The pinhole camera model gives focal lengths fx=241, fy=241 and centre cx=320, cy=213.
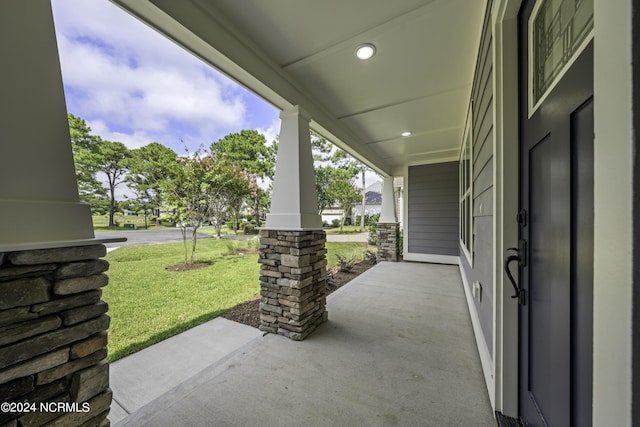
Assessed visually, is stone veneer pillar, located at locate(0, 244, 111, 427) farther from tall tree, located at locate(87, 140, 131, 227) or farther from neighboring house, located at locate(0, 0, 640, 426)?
tall tree, located at locate(87, 140, 131, 227)

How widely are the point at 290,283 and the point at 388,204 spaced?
494 centimetres

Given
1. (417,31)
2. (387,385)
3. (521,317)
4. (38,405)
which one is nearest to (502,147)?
(521,317)

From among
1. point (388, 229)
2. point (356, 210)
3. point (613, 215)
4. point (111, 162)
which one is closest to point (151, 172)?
point (111, 162)

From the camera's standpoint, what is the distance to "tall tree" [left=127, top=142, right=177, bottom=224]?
180 inches

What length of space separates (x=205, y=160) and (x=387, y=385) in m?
5.50

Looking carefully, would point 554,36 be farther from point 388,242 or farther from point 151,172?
point 151,172

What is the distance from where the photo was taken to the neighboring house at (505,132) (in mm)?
421

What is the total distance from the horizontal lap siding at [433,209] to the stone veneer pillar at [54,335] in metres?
6.40

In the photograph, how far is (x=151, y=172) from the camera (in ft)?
16.5

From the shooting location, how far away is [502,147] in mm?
1479

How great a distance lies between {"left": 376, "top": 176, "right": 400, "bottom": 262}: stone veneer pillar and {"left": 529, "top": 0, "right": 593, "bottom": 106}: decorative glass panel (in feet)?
18.0

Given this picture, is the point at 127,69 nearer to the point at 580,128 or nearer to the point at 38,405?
the point at 38,405

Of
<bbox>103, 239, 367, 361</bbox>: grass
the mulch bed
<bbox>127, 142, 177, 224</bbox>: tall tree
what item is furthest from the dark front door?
<bbox>127, 142, 177, 224</bbox>: tall tree

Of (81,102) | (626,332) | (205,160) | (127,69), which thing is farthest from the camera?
(205,160)
